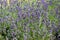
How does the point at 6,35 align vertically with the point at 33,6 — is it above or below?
below

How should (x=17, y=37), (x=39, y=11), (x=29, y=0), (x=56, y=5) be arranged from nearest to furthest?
(x=17, y=37) < (x=39, y=11) < (x=56, y=5) < (x=29, y=0)

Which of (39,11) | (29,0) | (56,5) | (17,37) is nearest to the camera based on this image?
(17,37)

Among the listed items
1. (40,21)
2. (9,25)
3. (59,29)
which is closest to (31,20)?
(40,21)

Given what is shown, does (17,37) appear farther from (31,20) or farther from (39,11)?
(39,11)

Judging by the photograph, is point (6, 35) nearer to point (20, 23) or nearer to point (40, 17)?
point (20, 23)

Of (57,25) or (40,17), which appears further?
(57,25)

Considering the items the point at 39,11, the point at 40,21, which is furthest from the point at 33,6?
the point at 40,21
